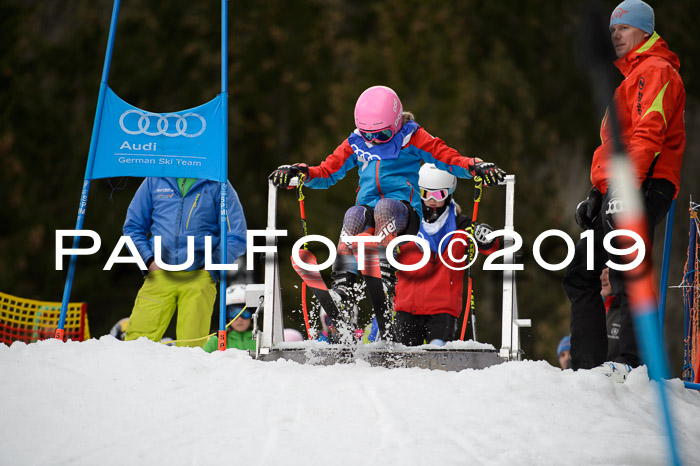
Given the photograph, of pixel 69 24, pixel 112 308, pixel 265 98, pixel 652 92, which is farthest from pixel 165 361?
pixel 69 24

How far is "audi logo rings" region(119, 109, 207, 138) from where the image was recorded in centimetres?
444

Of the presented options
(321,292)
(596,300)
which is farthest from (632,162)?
(321,292)

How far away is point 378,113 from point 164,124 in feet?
4.30

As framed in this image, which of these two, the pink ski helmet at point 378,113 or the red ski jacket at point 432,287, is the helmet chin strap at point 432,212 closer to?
the red ski jacket at point 432,287

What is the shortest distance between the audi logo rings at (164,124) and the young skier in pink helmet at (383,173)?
25.9 inches

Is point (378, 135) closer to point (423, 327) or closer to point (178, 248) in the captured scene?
point (178, 248)

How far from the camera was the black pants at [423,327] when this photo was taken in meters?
5.05

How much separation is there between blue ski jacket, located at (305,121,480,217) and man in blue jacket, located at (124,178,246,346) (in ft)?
2.99

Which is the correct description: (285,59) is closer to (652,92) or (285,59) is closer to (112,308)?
(112,308)

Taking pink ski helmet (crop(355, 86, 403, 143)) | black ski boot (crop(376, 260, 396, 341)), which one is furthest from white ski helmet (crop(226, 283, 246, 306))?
pink ski helmet (crop(355, 86, 403, 143))

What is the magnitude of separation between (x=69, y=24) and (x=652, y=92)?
36.3 ft

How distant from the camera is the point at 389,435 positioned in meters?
2.53

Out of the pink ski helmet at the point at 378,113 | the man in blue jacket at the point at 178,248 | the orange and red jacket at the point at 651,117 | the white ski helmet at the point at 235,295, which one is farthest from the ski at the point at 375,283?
the white ski helmet at the point at 235,295

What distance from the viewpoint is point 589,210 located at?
3.50 meters
